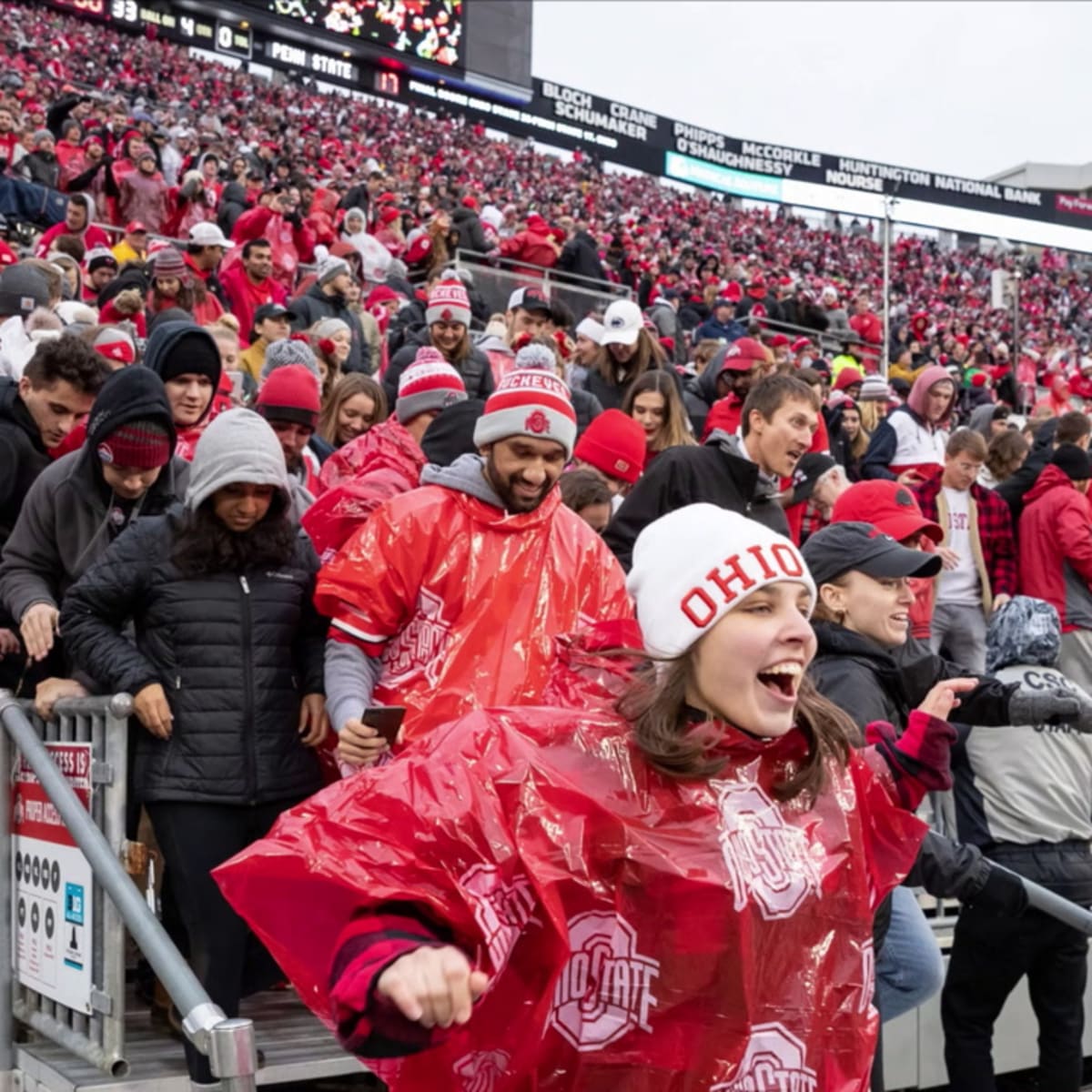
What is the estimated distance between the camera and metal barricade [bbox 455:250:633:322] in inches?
635

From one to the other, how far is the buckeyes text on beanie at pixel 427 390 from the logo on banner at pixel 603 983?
338 cm

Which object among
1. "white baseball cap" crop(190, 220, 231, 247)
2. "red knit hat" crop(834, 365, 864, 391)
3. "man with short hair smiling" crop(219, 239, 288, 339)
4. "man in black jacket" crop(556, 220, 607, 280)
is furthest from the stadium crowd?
"man in black jacket" crop(556, 220, 607, 280)

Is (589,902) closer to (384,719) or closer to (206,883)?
(384,719)

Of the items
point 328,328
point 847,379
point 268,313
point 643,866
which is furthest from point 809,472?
point 847,379

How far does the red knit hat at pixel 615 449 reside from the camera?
19.0 feet

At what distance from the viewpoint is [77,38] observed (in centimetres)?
3177

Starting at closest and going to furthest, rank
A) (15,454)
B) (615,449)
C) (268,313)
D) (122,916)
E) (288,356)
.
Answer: (122,916), (15,454), (615,449), (288,356), (268,313)

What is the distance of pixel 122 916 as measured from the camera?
10.6 ft

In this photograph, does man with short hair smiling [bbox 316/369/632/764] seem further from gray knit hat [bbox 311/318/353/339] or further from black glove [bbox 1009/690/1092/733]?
gray knit hat [bbox 311/318/353/339]

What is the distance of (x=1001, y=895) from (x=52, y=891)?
236cm

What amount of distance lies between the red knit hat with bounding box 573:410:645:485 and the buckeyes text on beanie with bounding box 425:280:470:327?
2.18m

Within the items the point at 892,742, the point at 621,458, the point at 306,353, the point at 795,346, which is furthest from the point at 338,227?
the point at 892,742

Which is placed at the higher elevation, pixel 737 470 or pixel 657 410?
pixel 657 410

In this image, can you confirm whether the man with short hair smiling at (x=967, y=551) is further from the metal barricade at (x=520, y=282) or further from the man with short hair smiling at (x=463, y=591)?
the metal barricade at (x=520, y=282)
